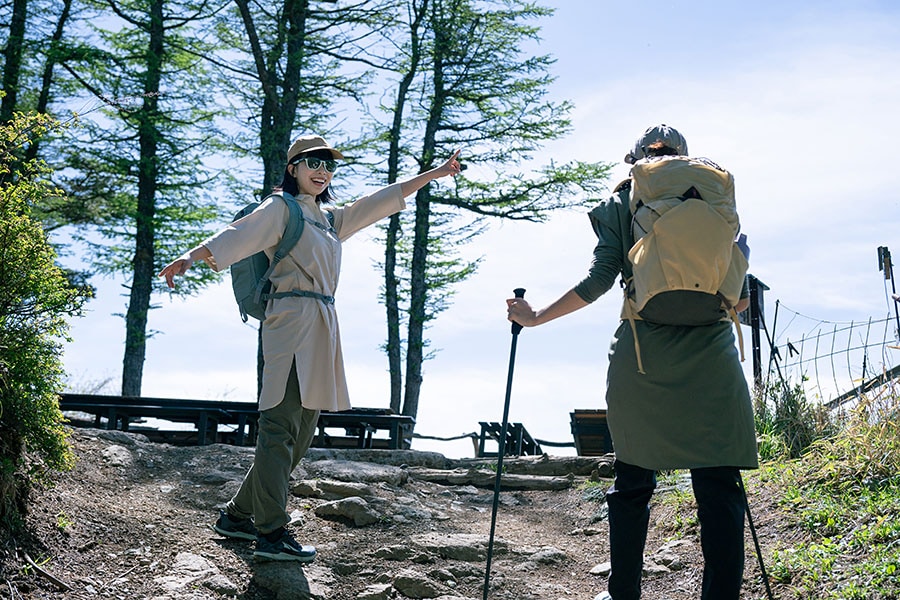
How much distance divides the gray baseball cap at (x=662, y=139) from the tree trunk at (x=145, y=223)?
14.0 metres

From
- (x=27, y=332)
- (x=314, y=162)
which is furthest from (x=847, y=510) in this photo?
(x=27, y=332)

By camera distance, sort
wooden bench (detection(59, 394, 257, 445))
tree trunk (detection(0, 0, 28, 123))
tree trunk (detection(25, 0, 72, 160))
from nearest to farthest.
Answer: wooden bench (detection(59, 394, 257, 445)) < tree trunk (detection(0, 0, 28, 123)) < tree trunk (detection(25, 0, 72, 160))

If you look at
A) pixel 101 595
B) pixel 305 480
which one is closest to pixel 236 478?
pixel 305 480

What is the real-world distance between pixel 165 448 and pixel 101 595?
3490 mm

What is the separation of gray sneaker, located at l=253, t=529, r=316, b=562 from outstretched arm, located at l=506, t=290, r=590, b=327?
6.45ft

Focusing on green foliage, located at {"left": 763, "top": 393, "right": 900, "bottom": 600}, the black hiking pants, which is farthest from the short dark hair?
green foliage, located at {"left": 763, "top": 393, "right": 900, "bottom": 600}

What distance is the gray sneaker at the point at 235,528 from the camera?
16.4ft

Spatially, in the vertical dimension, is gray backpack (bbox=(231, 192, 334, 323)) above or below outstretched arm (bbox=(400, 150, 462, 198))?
below

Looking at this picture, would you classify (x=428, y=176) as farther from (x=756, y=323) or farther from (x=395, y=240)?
(x=395, y=240)

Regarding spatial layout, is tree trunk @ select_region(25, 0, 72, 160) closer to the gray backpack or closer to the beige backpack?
the gray backpack

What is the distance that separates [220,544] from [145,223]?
1319 centimetres

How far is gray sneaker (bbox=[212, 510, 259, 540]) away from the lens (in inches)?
197

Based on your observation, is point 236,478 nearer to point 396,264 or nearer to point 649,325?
point 649,325

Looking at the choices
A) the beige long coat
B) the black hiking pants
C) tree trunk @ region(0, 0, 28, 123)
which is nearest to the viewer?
the black hiking pants
